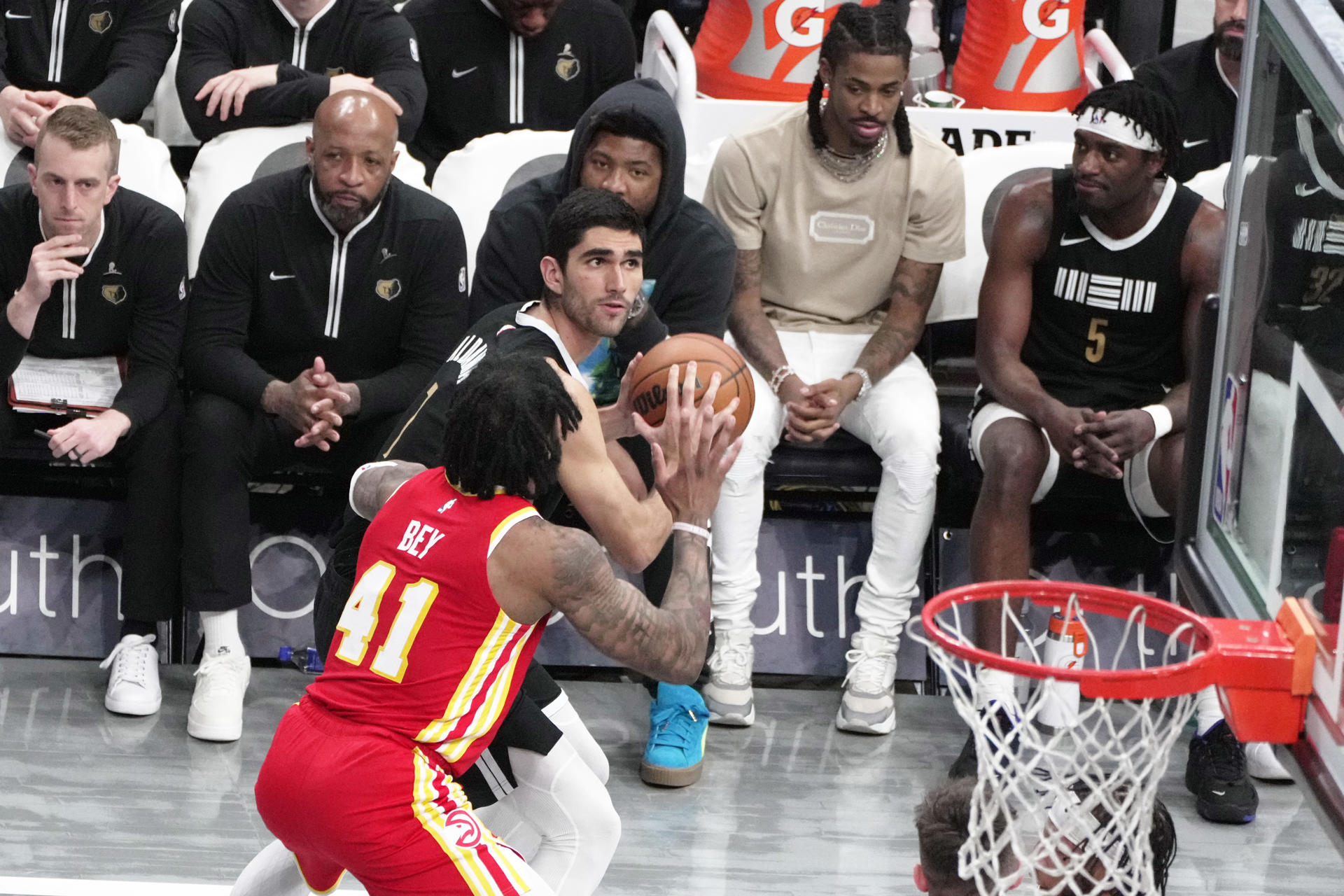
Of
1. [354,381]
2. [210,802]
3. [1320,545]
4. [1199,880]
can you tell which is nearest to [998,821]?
[1320,545]

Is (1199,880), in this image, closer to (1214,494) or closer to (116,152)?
(1214,494)

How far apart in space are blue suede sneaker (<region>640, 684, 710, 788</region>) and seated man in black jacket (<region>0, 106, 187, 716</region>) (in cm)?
147

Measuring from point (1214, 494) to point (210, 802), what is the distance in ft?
8.71

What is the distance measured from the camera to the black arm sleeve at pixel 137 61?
5902mm

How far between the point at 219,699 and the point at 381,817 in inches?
79.4

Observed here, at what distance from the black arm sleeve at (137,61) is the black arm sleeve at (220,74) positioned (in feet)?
0.40

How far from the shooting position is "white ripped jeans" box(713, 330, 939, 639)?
520 cm

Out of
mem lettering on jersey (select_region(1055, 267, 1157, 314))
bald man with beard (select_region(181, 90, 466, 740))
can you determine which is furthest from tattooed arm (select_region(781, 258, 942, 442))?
bald man with beard (select_region(181, 90, 466, 740))

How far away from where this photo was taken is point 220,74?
19.5 feet

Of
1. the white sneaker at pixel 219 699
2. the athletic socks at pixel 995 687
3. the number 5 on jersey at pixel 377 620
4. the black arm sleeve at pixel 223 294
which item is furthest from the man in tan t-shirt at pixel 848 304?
the number 5 on jersey at pixel 377 620

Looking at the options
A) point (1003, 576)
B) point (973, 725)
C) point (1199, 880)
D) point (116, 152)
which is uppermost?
point (116, 152)

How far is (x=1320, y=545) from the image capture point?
2.91 m

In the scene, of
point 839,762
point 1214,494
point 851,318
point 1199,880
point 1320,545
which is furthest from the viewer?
point 851,318

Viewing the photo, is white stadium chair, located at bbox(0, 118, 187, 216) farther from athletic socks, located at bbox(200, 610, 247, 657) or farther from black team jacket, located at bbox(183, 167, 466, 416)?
athletic socks, located at bbox(200, 610, 247, 657)
